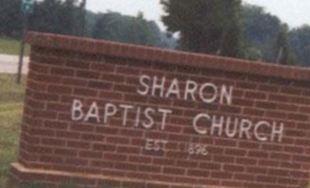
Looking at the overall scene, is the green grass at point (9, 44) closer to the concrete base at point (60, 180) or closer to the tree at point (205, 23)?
the tree at point (205, 23)

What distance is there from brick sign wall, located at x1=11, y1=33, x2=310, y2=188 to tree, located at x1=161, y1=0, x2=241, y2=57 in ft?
143

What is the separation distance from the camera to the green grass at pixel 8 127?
1012cm

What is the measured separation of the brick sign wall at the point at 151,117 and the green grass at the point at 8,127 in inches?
27.2

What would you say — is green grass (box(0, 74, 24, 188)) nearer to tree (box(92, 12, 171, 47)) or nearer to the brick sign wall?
the brick sign wall

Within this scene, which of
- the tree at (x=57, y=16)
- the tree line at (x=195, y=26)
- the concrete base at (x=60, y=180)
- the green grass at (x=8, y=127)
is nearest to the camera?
the concrete base at (x=60, y=180)

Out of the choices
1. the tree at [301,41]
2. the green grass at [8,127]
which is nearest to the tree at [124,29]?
the tree at [301,41]

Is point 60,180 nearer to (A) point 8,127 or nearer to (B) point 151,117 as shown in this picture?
(B) point 151,117

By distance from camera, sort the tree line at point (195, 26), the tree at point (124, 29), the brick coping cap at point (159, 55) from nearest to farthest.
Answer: the brick coping cap at point (159, 55) → the tree line at point (195, 26) → the tree at point (124, 29)

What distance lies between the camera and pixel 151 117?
8695 mm

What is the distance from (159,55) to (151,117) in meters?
0.52

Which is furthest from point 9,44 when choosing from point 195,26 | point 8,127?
point 8,127

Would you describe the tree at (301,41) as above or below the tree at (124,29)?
above

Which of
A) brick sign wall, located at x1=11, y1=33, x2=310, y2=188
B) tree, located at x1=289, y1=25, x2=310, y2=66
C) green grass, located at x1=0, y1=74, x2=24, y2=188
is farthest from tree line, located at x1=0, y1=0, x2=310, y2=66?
brick sign wall, located at x1=11, y1=33, x2=310, y2=188

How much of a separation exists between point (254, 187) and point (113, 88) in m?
1.54
